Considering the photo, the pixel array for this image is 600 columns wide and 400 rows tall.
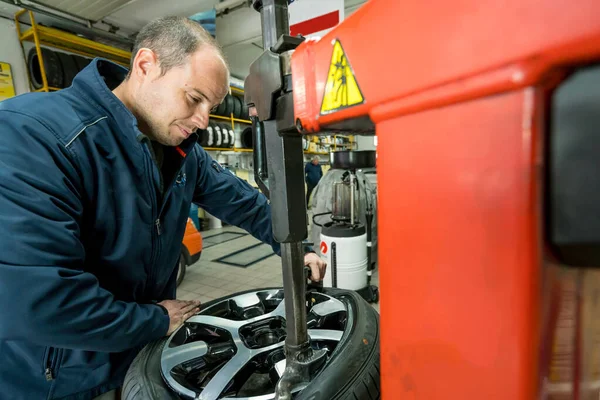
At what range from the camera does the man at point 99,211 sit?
2.15 feet

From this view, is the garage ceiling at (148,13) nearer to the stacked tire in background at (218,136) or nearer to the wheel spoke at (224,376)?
the stacked tire in background at (218,136)

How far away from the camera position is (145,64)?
3.35 feet

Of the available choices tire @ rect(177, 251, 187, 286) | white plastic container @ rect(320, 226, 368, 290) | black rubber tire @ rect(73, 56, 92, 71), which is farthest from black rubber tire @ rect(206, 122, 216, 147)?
white plastic container @ rect(320, 226, 368, 290)

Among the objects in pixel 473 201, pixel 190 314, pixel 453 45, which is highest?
pixel 453 45

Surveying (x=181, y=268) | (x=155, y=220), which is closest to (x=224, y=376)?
(x=155, y=220)

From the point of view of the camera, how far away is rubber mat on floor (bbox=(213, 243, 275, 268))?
3939mm

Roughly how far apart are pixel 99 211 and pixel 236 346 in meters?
0.56

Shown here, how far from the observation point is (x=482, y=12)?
9.7 inches

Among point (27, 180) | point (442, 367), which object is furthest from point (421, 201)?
point (27, 180)

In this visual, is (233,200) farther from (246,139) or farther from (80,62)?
(246,139)

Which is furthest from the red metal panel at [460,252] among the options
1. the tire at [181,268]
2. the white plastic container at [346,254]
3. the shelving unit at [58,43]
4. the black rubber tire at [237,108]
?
the black rubber tire at [237,108]

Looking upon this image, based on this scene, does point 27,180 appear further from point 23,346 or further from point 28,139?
point 23,346

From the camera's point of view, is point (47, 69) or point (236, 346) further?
point (47, 69)

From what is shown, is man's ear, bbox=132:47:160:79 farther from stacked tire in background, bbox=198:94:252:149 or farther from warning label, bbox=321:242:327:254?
stacked tire in background, bbox=198:94:252:149
